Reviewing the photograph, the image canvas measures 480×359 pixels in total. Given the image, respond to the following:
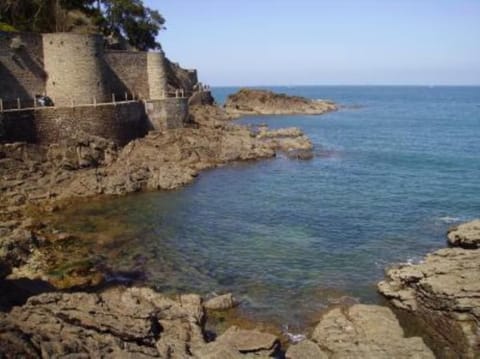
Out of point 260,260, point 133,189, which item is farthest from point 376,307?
point 133,189

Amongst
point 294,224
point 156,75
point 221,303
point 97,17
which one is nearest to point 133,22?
point 97,17

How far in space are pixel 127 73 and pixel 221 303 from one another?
28394mm

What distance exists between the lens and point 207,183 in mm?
32625

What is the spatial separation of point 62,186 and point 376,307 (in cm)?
2039

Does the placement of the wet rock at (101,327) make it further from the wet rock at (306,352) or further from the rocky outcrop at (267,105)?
the rocky outcrop at (267,105)

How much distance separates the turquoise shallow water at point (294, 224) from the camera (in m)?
18.1

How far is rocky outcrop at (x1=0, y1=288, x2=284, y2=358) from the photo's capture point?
10.3 meters

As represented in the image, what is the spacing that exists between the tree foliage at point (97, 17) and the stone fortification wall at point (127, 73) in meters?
7.12

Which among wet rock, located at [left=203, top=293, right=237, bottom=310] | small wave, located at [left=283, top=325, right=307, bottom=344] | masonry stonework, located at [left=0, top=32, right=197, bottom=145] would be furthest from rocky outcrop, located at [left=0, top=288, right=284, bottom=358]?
masonry stonework, located at [left=0, top=32, right=197, bottom=145]

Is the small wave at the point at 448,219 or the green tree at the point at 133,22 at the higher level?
the green tree at the point at 133,22

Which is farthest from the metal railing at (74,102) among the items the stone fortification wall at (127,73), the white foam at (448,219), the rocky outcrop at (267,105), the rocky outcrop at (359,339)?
the rocky outcrop at (267,105)

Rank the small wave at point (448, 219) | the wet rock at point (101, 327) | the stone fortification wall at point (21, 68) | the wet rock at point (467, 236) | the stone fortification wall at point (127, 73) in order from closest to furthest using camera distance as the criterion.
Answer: the wet rock at point (101, 327) < the wet rock at point (467, 236) < the small wave at point (448, 219) < the stone fortification wall at point (21, 68) < the stone fortification wall at point (127, 73)

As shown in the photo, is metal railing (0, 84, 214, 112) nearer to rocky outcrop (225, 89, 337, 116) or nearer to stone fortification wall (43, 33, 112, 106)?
stone fortification wall (43, 33, 112, 106)

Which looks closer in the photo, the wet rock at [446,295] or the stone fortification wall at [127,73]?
the wet rock at [446,295]
